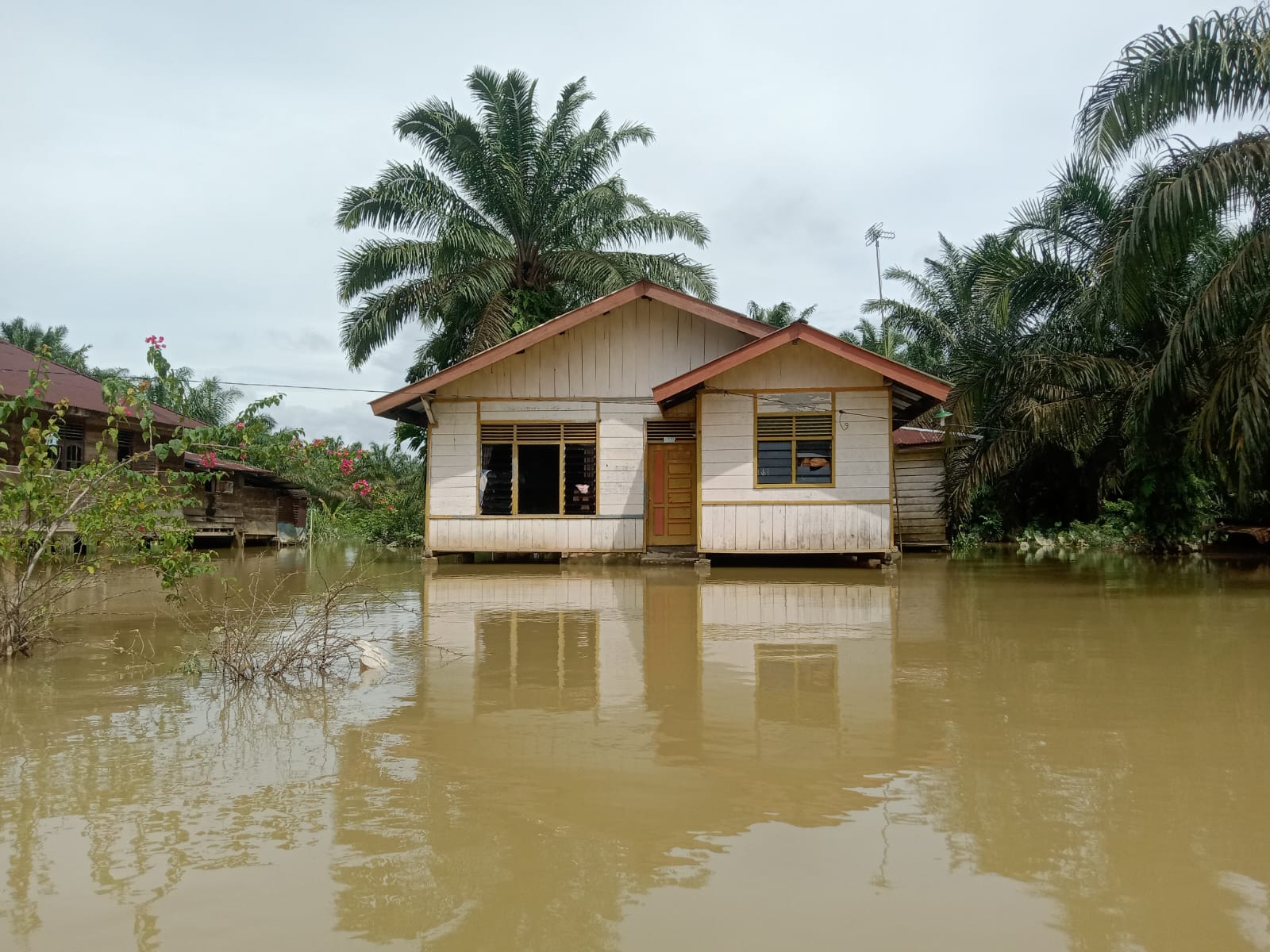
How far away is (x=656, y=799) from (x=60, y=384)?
19.1 m

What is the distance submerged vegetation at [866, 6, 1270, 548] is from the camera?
10.7 m

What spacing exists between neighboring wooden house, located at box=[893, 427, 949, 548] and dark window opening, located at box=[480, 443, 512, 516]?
324 inches

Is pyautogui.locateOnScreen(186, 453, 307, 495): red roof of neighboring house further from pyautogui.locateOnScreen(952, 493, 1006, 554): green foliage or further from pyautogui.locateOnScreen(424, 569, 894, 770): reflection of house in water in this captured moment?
pyautogui.locateOnScreen(952, 493, 1006, 554): green foliage

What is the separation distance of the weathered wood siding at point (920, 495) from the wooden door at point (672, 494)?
5.81 m

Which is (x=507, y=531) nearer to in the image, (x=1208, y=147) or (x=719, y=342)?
(x=719, y=342)

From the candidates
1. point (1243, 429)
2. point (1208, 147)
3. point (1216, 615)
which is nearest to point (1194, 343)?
point (1243, 429)

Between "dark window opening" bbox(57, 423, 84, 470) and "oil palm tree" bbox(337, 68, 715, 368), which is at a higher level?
"oil palm tree" bbox(337, 68, 715, 368)

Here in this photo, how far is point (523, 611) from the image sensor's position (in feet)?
30.8

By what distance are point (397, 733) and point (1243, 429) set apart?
31.6 feet

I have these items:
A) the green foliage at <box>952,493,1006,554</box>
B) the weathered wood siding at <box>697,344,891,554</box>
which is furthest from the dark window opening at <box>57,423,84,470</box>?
the green foliage at <box>952,493,1006,554</box>

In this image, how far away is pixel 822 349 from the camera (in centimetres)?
1414

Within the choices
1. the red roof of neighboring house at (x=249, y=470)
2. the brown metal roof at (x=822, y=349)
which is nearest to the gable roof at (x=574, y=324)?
the brown metal roof at (x=822, y=349)

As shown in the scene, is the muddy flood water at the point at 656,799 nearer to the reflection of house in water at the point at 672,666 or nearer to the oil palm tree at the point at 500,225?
the reflection of house in water at the point at 672,666

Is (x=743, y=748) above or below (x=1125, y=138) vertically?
below
